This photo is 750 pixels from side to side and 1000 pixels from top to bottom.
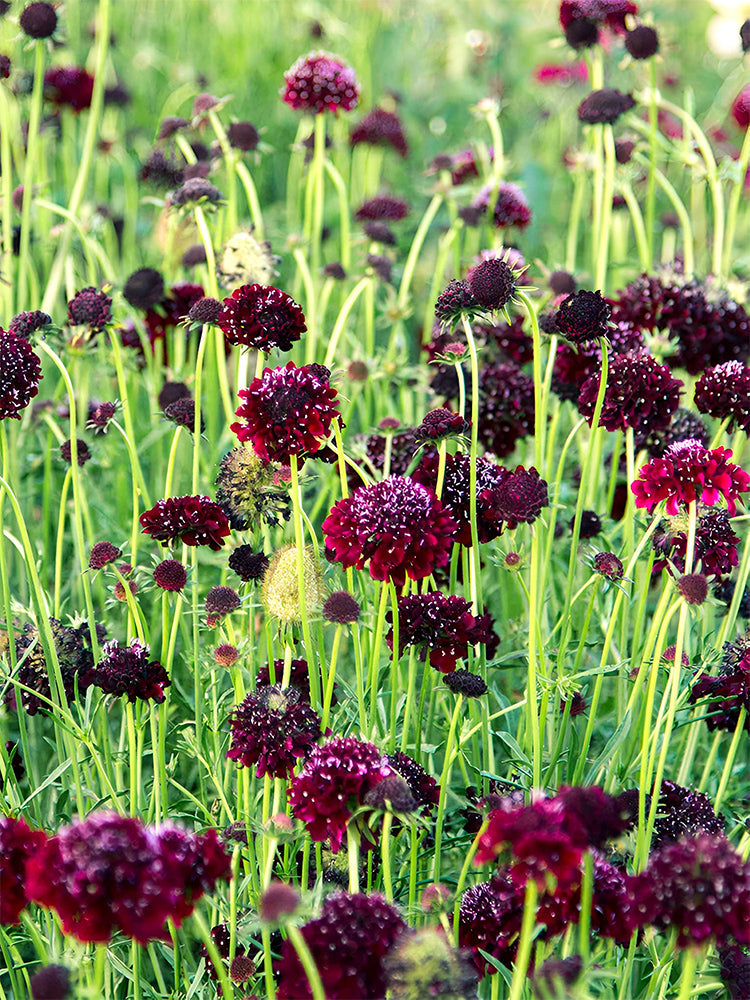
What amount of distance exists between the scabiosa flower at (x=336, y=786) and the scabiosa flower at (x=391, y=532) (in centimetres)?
26

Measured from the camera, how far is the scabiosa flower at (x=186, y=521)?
1.61 m

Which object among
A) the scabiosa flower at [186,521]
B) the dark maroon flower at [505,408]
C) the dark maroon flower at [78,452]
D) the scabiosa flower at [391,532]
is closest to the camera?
the scabiosa flower at [391,532]

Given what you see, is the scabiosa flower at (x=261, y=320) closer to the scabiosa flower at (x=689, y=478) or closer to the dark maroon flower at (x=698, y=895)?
the scabiosa flower at (x=689, y=478)

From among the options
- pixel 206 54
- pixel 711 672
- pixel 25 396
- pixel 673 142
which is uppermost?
pixel 206 54

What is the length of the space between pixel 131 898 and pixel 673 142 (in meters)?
2.85

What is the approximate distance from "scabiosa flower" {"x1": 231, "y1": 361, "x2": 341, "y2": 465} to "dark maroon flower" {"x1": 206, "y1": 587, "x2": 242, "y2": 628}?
27 centimetres

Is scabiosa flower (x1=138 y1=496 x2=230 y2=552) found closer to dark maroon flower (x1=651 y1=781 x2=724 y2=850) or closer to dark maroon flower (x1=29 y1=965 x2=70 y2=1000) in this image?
dark maroon flower (x1=29 y1=965 x2=70 y2=1000)

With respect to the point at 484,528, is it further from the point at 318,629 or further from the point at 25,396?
the point at 25,396

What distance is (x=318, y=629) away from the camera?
166 cm

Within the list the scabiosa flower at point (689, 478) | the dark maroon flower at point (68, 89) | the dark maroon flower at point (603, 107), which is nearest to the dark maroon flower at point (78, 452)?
the scabiosa flower at point (689, 478)

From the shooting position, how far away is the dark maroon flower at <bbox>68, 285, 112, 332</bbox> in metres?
2.11

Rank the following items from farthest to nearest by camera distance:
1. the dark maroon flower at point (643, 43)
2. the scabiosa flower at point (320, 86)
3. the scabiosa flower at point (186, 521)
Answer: the scabiosa flower at point (320, 86) → the dark maroon flower at point (643, 43) → the scabiosa flower at point (186, 521)

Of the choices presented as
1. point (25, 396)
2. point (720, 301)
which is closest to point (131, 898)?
point (25, 396)

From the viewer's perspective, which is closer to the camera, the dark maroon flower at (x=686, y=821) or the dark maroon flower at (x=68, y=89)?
the dark maroon flower at (x=686, y=821)
